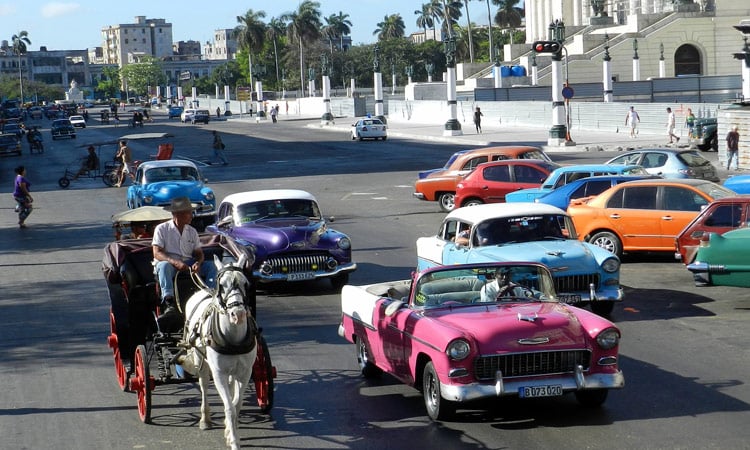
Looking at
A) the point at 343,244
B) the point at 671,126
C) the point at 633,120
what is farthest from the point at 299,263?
the point at 633,120

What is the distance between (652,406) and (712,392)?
2.77 ft

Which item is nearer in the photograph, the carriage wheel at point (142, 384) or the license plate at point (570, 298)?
the carriage wheel at point (142, 384)

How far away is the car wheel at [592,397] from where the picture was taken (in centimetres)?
1035

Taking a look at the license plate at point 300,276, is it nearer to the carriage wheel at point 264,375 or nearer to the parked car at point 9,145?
the carriage wheel at point 264,375

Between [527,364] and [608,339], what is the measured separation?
783 millimetres

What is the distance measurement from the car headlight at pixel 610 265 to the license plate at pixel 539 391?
207 inches

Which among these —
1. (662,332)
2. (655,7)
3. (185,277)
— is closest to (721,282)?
(662,332)

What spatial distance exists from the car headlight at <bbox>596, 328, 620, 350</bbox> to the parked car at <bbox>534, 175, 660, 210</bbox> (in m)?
12.4

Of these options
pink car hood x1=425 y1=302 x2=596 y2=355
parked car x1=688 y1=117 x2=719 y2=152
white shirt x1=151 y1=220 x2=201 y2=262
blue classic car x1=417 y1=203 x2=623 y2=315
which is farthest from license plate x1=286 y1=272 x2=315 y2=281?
parked car x1=688 y1=117 x2=719 y2=152

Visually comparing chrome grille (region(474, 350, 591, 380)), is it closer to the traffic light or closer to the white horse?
the white horse

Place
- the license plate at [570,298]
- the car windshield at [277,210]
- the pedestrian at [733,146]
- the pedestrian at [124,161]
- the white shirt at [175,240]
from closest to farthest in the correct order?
the white shirt at [175,240]
the license plate at [570,298]
the car windshield at [277,210]
the pedestrian at [733,146]
the pedestrian at [124,161]

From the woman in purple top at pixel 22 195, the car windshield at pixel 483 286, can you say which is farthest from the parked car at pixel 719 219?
the woman in purple top at pixel 22 195

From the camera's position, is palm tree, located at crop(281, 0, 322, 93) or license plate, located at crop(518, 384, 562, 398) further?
palm tree, located at crop(281, 0, 322, 93)

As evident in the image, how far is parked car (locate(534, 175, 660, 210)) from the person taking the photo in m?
22.3
